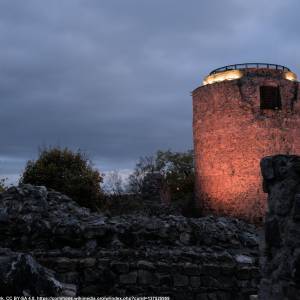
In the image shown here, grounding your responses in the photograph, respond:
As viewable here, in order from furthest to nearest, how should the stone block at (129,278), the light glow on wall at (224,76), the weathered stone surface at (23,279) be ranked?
the light glow on wall at (224,76), the stone block at (129,278), the weathered stone surface at (23,279)

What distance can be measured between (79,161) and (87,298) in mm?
11151


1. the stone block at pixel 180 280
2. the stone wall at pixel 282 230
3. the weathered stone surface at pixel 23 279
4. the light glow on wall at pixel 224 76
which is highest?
the light glow on wall at pixel 224 76

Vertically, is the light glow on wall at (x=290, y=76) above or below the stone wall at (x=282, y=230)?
above

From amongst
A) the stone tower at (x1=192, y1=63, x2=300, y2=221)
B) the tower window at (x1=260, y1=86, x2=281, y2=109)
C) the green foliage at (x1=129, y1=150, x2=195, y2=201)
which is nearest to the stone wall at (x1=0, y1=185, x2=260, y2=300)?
the stone tower at (x1=192, y1=63, x2=300, y2=221)

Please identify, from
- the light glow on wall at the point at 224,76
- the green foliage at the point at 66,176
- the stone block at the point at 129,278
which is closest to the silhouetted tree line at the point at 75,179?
the green foliage at the point at 66,176

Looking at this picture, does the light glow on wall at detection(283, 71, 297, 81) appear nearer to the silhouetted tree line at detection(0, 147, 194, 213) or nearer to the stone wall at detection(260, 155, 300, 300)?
the silhouetted tree line at detection(0, 147, 194, 213)

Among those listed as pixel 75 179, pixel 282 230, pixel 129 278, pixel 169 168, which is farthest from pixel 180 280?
pixel 169 168

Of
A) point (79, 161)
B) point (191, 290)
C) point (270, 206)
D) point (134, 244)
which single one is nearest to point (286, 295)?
point (270, 206)

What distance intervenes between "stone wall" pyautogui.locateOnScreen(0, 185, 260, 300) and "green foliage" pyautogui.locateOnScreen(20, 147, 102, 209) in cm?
679

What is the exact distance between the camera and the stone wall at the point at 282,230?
309cm

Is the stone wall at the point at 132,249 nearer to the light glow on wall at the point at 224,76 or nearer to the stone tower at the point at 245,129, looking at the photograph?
the stone tower at the point at 245,129

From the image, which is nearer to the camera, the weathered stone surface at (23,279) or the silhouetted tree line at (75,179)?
the weathered stone surface at (23,279)

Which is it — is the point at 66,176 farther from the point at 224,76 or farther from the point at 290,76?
the point at 290,76

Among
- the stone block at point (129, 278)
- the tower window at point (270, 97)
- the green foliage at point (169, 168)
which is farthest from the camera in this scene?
the green foliage at point (169, 168)
